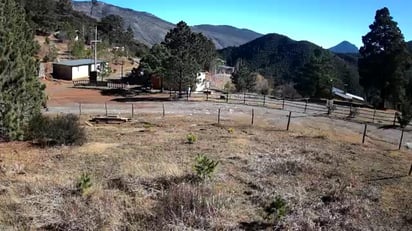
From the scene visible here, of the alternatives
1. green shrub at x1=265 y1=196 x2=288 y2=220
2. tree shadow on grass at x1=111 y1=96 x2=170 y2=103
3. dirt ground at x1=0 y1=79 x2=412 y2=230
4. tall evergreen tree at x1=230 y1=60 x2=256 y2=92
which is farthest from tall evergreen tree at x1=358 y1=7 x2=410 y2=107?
green shrub at x1=265 y1=196 x2=288 y2=220

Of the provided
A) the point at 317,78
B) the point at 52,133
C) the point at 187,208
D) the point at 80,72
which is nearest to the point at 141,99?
the point at 80,72

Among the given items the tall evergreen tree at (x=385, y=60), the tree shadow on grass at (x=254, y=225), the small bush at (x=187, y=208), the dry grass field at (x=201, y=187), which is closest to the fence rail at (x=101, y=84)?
the tall evergreen tree at (x=385, y=60)

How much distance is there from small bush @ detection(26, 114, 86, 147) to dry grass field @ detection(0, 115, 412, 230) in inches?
25.3

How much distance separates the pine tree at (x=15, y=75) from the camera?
16703 millimetres

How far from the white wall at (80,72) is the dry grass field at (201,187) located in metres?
43.9

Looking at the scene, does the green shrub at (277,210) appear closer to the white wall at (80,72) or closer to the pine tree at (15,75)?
the pine tree at (15,75)

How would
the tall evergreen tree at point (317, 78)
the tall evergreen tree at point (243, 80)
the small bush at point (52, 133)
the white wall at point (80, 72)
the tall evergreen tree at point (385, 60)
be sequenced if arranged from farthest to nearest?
the tall evergreen tree at point (243, 80) < the white wall at point (80, 72) < the tall evergreen tree at point (317, 78) < the tall evergreen tree at point (385, 60) < the small bush at point (52, 133)

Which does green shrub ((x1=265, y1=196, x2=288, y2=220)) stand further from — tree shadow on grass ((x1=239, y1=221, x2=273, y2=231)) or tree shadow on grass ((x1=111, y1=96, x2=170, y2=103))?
tree shadow on grass ((x1=111, y1=96, x2=170, y2=103))

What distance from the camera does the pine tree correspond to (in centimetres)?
1670

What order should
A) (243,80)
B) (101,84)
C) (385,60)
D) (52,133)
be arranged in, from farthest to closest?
1. (243,80)
2. (101,84)
3. (385,60)
4. (52,133)

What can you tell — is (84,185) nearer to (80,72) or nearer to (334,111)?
(334,111)

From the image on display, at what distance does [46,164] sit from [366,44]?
45367 millimetres

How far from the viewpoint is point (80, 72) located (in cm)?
6397

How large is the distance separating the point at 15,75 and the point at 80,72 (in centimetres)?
4795
